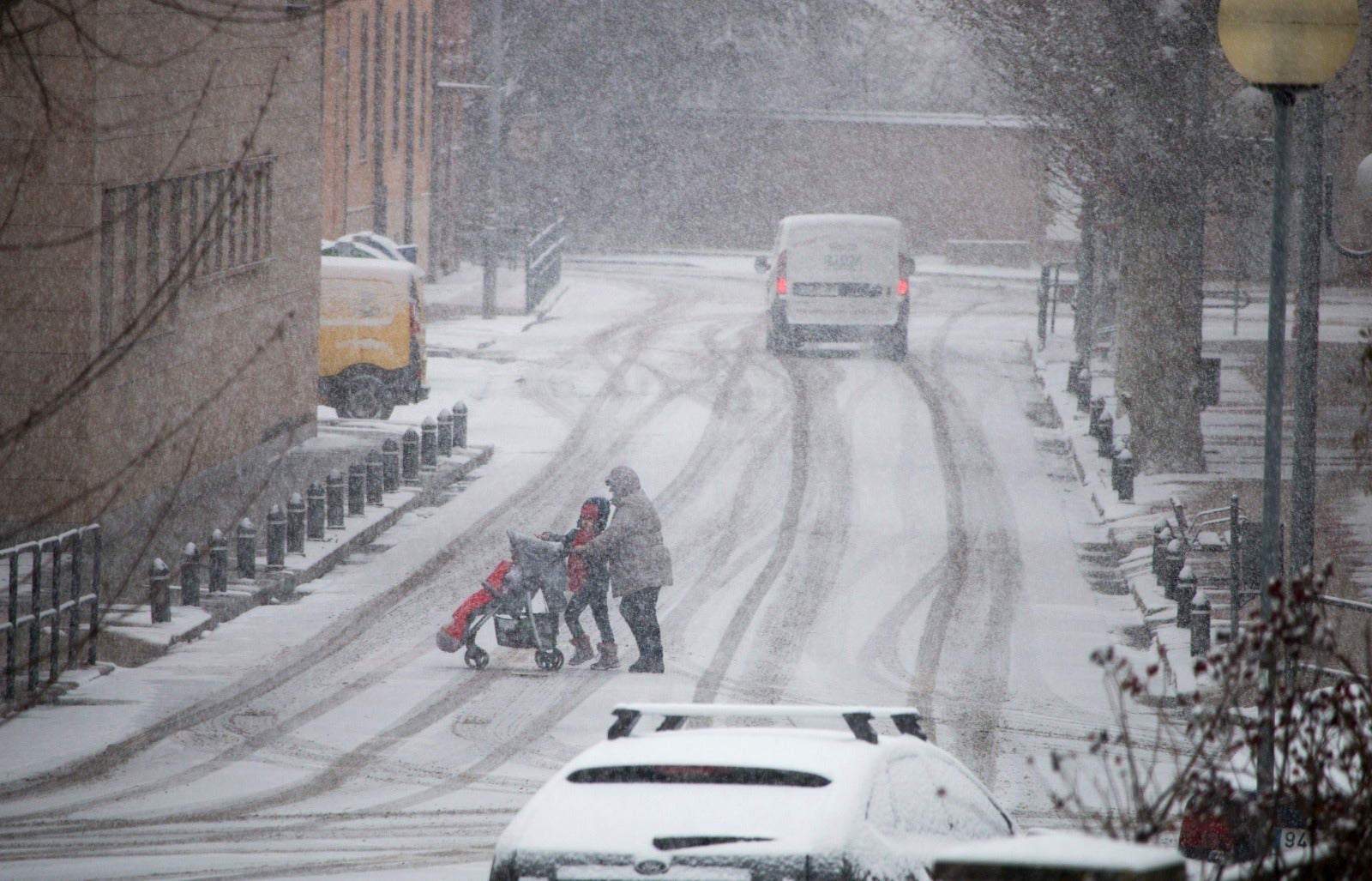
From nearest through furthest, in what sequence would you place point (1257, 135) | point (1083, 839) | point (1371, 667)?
1. point (1083, 839)
2. point (1371, 667)
3. point (1257, 135)

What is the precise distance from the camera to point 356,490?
18.8 m

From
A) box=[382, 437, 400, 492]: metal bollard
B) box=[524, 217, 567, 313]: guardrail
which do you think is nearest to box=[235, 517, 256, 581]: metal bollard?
box=[382, 437, 400, 492]: metal bollard

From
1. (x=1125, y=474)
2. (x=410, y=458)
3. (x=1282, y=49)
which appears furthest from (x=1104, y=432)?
(x=1282, y=49)

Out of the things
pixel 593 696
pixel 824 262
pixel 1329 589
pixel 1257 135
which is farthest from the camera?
pixel 824 262

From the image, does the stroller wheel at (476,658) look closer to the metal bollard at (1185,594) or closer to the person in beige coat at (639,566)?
the person in beige coat at (639,566)

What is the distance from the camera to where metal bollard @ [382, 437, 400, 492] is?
20203 mm

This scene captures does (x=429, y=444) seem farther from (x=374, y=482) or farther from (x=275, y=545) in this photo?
(x=275, y=545)

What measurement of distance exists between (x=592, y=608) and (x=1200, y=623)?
4442 millimetres

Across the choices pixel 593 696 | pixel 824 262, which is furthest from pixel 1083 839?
pixel 824 262

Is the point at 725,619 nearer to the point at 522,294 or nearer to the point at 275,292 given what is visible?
the point at 275,292

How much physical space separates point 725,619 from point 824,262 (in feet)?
52.7

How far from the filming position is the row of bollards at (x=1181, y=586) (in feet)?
43.8

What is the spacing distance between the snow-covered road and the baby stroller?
0.70ft

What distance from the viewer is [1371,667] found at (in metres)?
5.28
